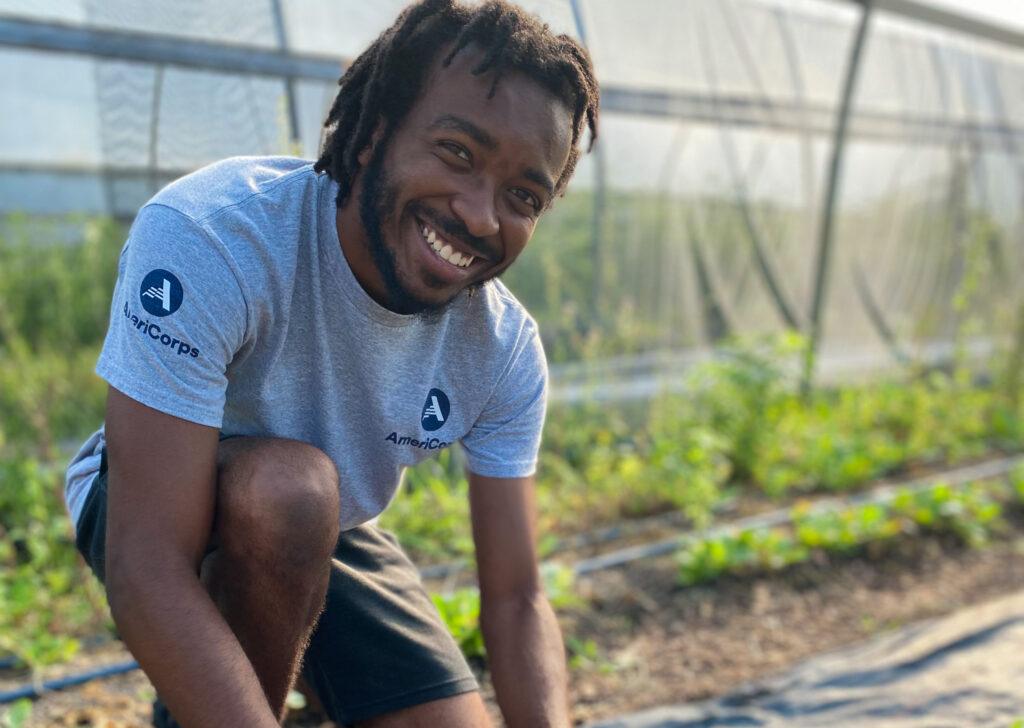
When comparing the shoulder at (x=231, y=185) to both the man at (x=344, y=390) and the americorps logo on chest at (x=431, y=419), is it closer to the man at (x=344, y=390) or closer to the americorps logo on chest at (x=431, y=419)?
the man at (x=344, y=390)

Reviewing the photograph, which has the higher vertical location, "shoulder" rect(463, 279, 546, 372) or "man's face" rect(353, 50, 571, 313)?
"man's face" rect(353, 50, 571, 313)

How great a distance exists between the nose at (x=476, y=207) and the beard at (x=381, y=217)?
0.02m

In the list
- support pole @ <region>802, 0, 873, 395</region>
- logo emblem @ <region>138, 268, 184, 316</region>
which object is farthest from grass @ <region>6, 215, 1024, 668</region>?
logo emblem @ <region>138, 268, 184, 316</region>

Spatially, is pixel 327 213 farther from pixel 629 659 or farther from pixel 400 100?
pixel 629 659

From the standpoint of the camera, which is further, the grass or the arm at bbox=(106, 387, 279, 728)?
the grass

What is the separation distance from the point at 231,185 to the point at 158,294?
239 millimetres

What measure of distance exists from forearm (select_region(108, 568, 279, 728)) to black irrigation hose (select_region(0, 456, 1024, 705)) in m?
1.12

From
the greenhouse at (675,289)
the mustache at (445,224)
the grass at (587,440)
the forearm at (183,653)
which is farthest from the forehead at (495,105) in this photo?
the grass at (587,440)

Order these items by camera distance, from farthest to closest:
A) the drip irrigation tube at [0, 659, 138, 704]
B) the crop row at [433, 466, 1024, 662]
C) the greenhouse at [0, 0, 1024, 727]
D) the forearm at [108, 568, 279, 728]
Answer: the crop row at [433, 466, 1024, 662], the greenhouse at [0, 0, 1024, 727], the drip irrigation tube at [0, 659, 138, 704], the forearm at [108, 568, 279, 728]

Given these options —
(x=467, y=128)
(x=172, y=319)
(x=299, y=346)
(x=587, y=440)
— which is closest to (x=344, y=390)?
(x=299, y=346)

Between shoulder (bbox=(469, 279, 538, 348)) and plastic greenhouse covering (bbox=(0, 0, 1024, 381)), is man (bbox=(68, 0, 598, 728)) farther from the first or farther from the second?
plastic greenhouse covering (bbox=(0, 0, 1024, 381))

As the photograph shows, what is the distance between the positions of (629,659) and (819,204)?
3989mm

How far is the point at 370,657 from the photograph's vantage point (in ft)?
6.05

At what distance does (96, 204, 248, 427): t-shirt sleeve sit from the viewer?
139 cm
